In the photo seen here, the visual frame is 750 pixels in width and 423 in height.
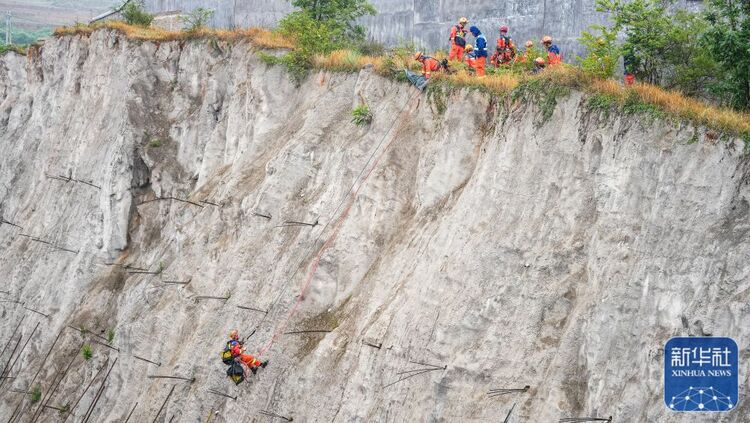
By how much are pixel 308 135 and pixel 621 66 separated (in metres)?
7.68

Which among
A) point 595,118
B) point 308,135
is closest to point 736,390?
point 595,118

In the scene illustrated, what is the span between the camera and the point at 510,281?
18.5 meters

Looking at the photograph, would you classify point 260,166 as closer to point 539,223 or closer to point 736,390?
point 539,223

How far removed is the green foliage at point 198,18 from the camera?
33.3 m

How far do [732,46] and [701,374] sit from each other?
6.19 meters

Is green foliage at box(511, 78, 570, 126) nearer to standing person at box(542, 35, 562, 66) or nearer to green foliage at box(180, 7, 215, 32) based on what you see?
standing person at box(542, 35, 562, 66)

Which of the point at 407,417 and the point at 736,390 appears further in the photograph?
the point at 407,417

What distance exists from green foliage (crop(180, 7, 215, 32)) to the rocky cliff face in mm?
1200

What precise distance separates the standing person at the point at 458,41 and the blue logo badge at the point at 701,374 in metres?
10.5

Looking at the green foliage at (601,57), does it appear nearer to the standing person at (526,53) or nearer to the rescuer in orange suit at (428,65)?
the standing person at (526,53)

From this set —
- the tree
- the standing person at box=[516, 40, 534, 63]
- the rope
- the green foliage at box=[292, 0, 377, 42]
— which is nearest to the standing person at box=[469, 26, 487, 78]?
the standing person at box=[516, 40, 534, 63]

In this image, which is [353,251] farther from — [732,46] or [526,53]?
[732,46]

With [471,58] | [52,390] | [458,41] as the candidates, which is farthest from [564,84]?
[52,390]

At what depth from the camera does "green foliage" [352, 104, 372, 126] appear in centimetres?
2448
